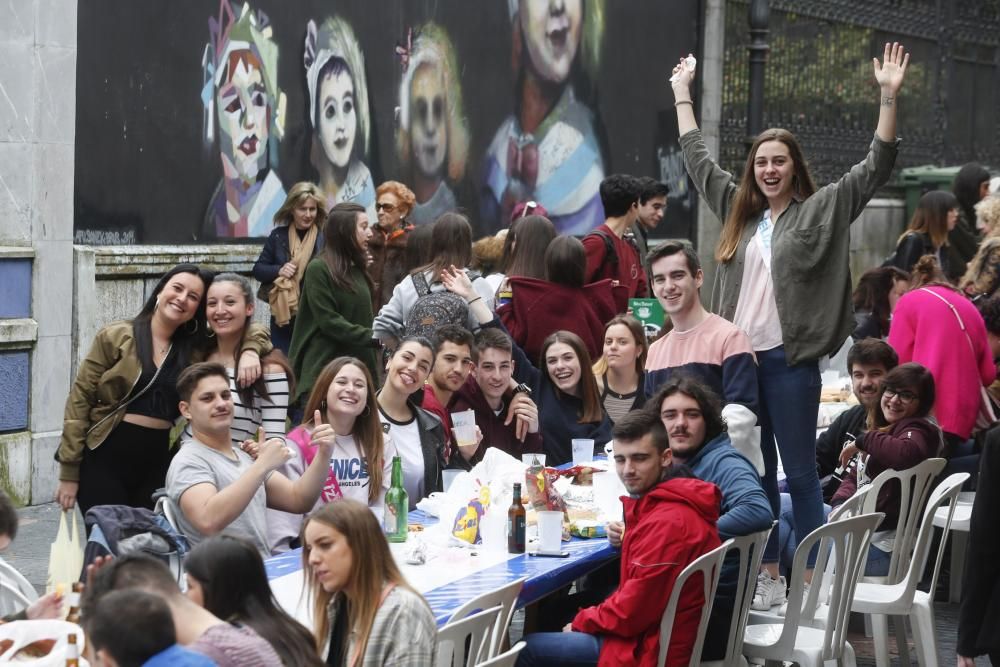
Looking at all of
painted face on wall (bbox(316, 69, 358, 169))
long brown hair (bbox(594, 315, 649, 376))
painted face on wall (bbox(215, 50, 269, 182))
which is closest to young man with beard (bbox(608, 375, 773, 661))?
long brown hair (bbox(594, 315, 649, 376))

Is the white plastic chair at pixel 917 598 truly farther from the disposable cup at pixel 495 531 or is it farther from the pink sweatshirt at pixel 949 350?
the disposable cup at pixel 495 531

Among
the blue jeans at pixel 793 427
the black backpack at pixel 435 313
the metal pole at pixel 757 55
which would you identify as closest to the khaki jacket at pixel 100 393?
the black backpack at pixel 435 313

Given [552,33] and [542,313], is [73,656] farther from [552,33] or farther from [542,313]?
[552,33]

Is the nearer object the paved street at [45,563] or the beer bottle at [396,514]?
the beer bottle at [396,514]

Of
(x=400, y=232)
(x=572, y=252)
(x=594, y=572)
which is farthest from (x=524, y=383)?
(x=400, y=232)

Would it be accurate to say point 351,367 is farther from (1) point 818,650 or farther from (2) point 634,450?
(1) point 818,650

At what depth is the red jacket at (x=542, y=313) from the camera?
9055 millimetres

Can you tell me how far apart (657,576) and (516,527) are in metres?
0.84

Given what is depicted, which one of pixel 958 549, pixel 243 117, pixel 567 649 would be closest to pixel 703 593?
pixel 567 649

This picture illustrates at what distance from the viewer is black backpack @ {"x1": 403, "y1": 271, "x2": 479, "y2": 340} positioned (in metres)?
8.56

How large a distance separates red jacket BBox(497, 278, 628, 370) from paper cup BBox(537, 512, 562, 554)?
3.07 m

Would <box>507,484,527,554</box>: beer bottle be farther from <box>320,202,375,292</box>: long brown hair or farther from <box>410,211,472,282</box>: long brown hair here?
<box>320,202,375,292</box>: long brown hair

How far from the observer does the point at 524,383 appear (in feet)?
27.8

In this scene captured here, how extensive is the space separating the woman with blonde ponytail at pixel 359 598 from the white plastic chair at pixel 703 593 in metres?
1.15
